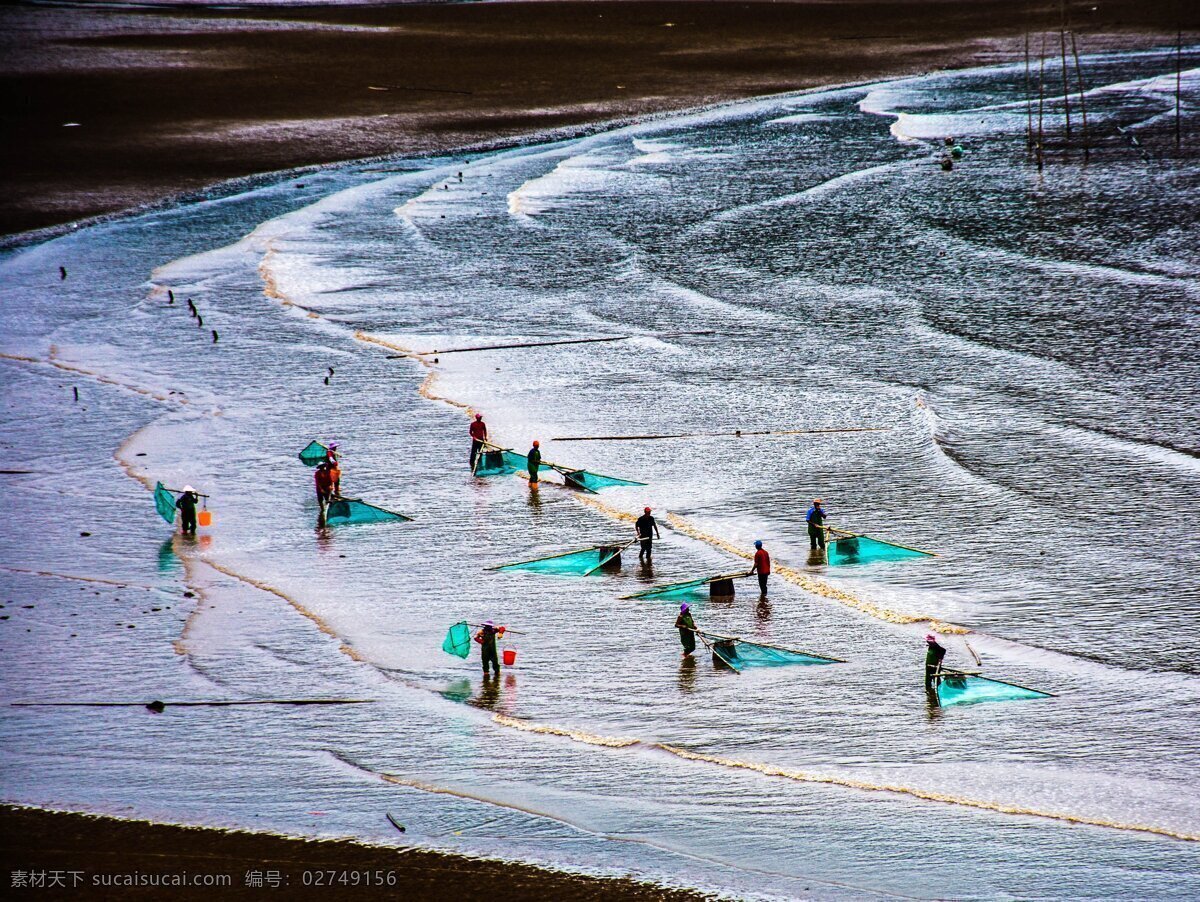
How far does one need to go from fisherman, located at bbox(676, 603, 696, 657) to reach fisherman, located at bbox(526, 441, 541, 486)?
696cm

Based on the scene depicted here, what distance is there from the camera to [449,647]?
19391mm

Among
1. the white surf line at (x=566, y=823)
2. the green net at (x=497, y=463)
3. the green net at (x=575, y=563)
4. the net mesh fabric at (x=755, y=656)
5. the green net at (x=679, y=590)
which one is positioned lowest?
the white surf line at (x=566, y=823)

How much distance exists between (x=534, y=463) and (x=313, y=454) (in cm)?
460

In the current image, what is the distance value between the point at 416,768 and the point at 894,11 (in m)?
74.3

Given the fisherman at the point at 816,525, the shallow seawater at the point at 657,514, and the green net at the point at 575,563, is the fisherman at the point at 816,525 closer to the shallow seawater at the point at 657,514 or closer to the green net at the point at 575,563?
the shallow seawater at the point at 657,514

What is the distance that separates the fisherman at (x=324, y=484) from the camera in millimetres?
24906

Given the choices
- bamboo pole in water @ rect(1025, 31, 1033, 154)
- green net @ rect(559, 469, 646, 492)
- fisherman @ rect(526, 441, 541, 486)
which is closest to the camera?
fisherman @ rect(526, 441, 541, 486)

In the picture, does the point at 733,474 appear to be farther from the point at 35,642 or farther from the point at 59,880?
the point at 59,880

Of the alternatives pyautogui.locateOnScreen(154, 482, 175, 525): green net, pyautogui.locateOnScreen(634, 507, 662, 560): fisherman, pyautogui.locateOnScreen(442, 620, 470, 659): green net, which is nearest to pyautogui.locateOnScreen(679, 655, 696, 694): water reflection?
pyautogui.locateOnScreen(442, 620, 470, 659): green net

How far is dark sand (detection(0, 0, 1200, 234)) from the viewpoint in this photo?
2162 inches

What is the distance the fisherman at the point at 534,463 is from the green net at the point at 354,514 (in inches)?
103

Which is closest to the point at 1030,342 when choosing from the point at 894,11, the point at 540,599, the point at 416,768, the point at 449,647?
the point at 540,599

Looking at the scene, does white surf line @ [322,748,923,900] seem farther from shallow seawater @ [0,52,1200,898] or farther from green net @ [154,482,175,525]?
green net @ [154,482,175,525]

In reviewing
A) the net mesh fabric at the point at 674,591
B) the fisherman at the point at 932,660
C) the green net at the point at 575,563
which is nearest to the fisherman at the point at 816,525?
the net mesh fabric at the point at 674,591
